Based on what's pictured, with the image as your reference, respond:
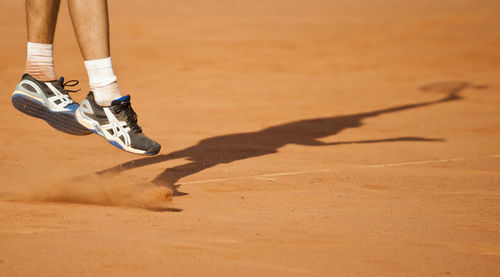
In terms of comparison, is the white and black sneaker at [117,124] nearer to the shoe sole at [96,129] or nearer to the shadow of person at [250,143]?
the shoe sole at [96,129]

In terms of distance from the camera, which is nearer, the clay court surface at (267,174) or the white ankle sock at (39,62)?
the clay court surface at (267,174)

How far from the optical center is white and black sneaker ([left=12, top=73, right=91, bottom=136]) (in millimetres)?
3303

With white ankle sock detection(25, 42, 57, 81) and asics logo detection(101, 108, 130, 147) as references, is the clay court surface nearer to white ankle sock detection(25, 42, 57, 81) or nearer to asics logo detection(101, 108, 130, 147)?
asics logo detection(101, 108, 130, 147)

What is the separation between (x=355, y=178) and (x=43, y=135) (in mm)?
2878

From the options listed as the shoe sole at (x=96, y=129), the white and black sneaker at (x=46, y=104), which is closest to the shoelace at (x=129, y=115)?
the shoe sole at (x=96, y=129)

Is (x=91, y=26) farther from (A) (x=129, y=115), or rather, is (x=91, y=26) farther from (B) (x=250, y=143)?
(B) (x=250, y=143)

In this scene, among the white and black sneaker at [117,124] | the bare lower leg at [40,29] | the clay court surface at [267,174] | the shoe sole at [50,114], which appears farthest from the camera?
the bare lower leg at [40,29]

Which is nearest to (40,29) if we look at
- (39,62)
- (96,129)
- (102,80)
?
(39,62)

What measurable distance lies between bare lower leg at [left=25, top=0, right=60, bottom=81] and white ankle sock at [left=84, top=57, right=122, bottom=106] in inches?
14.6

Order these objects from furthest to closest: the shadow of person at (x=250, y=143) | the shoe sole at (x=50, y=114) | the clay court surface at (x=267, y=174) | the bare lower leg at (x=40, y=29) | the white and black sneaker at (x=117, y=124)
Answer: the shadow of person at (x=250, y=143)
the bare lower leg at (x=40, y=29)
the shoe sole at (x=50, y=114)
the white and black sneaker at (x=117, y=124)
the clay court surface at (x=267, y=174)

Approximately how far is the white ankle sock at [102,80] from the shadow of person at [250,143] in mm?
739

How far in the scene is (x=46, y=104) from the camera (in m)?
3.32

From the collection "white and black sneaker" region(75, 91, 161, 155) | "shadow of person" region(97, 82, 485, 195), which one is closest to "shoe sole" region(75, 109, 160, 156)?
"white and black sneaker" region(75, 91, 161, 155)

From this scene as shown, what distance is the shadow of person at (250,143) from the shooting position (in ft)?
14.3
